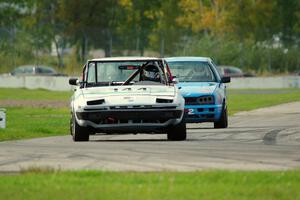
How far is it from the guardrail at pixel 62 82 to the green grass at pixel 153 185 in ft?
167

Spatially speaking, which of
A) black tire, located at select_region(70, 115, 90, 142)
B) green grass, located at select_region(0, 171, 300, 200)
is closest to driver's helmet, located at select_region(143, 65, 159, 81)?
black tire, located at select_region(70, 115, 90, 142)

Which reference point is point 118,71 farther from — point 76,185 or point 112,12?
point 112,12

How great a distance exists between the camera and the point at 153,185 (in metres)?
12.6

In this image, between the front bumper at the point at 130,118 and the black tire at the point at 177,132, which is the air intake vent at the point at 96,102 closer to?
the front bumper at the point at 130,118

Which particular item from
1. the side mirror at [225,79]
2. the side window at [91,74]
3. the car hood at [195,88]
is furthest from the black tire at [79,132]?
the side mirror at [225,79]

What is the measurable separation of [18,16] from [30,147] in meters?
67.1

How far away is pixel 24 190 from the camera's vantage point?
12320 mm

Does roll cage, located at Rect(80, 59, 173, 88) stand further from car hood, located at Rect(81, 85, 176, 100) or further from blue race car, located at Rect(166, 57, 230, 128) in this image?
blue race car, located at Rect(166, 57, 230, 128)

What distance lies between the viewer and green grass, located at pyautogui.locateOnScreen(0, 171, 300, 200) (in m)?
11.9

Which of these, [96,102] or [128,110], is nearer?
[128,110]

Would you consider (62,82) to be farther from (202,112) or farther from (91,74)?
(91,74)

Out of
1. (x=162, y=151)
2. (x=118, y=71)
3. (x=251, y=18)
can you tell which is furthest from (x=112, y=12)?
(x=162, y=151)

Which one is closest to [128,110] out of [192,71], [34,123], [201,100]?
[201,100]

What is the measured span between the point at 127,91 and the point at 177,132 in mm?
1111
